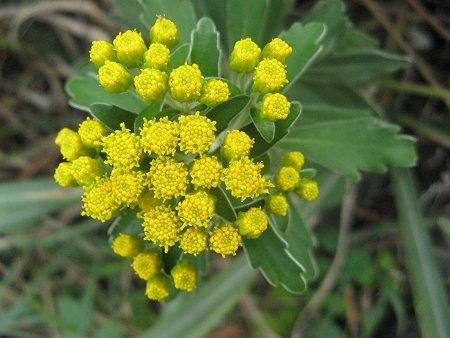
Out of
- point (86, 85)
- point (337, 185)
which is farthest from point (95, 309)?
point (86, 85)

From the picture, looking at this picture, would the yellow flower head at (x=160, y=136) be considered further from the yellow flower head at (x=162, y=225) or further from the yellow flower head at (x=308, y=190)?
the yellow flower head at (x=308, y=190)

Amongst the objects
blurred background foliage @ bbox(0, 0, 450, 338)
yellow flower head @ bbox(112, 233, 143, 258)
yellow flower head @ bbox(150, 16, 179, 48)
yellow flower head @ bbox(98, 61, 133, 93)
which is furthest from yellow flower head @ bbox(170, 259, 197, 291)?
blurred background foliage @ bbox(0, 0, 450, 338)

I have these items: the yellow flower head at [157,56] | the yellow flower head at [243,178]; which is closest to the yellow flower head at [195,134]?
the yellow flower head at [243,178]

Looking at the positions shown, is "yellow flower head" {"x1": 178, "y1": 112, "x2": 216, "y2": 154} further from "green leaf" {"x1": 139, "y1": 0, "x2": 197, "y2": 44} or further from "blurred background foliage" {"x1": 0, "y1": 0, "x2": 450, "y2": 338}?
"blurred background foliage" {"x1": 0, "y1": 0, "x2": 450, "y2": 338}

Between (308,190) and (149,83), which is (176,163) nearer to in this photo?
(149,83)

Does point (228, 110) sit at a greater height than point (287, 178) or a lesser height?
greater

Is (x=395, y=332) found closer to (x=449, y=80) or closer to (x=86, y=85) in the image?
(x=449, y=80)

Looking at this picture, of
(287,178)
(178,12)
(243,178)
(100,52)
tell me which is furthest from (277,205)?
(178,12)
